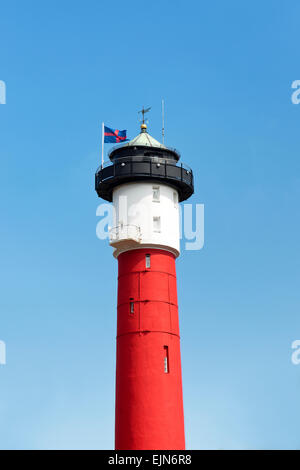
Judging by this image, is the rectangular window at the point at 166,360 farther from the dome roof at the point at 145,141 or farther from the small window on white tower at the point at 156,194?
the dome roof at the point at 145,141

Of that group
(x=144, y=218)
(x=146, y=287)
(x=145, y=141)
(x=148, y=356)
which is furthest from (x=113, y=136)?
(x=148, y=356)

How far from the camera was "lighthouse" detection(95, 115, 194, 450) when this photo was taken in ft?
192

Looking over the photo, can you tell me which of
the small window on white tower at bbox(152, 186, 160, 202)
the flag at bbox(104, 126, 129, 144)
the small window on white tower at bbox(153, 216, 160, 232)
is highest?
the flag at bbox(104, 126, 129, 144)

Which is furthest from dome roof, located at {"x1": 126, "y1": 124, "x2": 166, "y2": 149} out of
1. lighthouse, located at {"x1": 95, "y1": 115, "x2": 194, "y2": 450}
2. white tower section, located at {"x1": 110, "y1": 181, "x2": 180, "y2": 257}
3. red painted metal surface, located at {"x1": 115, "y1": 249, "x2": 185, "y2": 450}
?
red painted metal surface, located at {"x1": 115, "y1": 249, "x2": 185, "y2": 450}

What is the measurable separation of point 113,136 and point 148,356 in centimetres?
1802

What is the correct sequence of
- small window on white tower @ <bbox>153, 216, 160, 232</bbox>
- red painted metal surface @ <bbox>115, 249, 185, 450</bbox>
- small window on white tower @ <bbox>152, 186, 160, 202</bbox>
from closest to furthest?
red painted metal surface @ <bbox>115, 249, 185, 450</bbox>, small window on white tower @ <bbox>153, 216, 160, 232</bbox>, small window on white tower @ <bbox>152, 186, 160, 202</bbox>

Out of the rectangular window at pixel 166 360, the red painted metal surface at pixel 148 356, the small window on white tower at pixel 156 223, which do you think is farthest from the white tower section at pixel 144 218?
the rectangular window at pixel 166 360

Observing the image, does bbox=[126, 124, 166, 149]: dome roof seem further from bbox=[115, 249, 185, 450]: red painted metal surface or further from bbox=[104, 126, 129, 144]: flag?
bbox=[115, 249, 185, 450]: red painted metal surface

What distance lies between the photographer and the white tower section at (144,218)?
62688 millimetres

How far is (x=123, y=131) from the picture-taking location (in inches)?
2594

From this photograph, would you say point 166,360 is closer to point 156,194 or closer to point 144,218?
point 144,218
